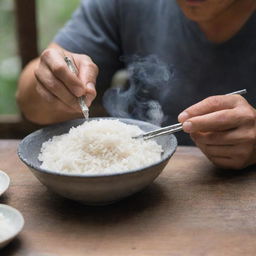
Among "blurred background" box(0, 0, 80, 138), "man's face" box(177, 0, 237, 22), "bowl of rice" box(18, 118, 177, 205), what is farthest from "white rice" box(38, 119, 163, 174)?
"blurred background" box(0, 0, 80, 138)

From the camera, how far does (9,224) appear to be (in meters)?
1.05

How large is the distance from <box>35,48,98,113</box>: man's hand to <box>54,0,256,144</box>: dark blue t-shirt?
486 mm

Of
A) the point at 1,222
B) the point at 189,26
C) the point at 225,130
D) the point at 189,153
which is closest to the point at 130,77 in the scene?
the point at 189,26

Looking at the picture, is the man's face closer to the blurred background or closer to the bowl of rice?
the bowl of rice

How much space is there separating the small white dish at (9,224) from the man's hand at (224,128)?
0.51 m

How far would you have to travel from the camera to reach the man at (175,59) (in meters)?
1.35

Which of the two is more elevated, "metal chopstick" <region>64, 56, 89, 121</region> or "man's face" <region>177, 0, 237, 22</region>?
"man's face" <region>177, 0, 237, 22</region>

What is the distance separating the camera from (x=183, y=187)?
4.33 ft

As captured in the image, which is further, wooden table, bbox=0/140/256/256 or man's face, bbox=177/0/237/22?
man's face, bbox=177/0/237/22

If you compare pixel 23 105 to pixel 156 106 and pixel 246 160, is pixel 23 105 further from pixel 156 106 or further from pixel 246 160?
pixel 246 160

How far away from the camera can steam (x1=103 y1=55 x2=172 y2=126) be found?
6.45ft

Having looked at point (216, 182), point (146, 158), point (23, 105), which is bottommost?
point (23, 105)

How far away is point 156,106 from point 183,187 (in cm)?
73

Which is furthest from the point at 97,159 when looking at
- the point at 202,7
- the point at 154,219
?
the point at 202,7
